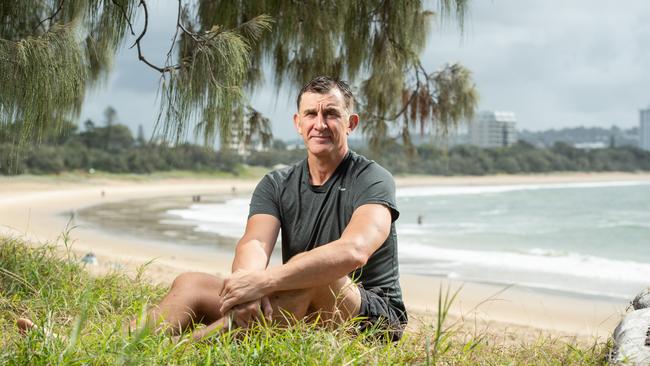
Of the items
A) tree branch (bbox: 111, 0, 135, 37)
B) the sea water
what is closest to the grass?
tree branch (bbox: 111, 0, 135, 37)

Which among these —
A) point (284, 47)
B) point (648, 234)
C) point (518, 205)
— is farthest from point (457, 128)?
point (518, 205)

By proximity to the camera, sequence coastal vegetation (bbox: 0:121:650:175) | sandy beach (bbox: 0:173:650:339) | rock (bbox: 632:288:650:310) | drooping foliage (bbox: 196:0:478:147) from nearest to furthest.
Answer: rock (bbox: 632:288:650:310)
drooping foliage (bbox: 196:0:478:147)
sandy beach (bbox: 0:173:650:339)
coastal vegetation (bbox: 0:121:650:175)

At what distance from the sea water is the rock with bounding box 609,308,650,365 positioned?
6.13m

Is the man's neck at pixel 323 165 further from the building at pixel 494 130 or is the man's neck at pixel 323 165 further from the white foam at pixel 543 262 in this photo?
the building at pixel 494 130

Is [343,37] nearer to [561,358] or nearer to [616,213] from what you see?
[561,358]

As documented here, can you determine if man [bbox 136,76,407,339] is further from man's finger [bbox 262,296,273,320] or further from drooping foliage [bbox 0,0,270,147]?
drooping foliage [bbox 0,0,270,147]

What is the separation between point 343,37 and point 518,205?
87.4 ft

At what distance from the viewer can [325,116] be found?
2352mm

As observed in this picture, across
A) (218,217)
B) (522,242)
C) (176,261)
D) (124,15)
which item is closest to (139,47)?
(124,15)

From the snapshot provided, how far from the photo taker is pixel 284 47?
4441mm

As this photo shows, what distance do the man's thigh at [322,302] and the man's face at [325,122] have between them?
1.57 feet

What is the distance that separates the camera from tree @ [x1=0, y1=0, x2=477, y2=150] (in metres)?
2.88

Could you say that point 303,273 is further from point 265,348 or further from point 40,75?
point 40,75

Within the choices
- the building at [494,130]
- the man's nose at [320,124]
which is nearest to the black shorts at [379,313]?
the man's nose at [320,124]
